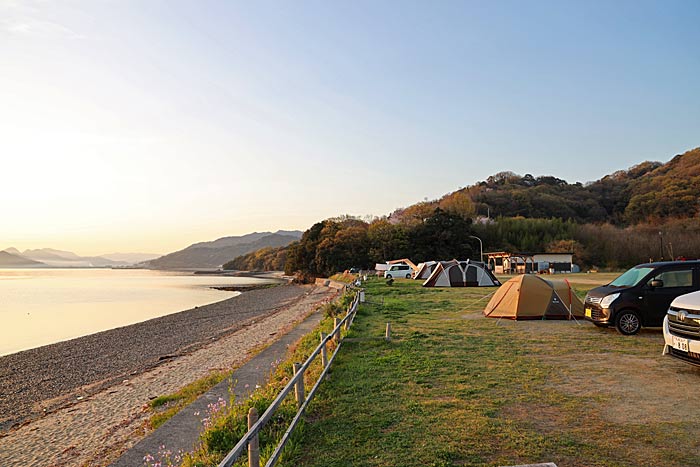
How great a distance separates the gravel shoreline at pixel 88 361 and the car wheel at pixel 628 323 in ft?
43.5

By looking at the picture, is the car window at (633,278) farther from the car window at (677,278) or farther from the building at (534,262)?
the building at (534,262)

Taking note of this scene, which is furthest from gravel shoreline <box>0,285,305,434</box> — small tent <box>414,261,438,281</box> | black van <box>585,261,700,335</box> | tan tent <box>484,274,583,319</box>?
small tent <box>414,261,438,281</box>

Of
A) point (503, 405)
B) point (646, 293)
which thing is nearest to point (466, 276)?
point (646, 293)

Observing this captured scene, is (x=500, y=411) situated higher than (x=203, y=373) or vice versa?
(x=500, y=411)

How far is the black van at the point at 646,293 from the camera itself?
11086mm

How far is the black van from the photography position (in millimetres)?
11086

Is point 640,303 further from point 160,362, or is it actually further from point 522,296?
point 160,362

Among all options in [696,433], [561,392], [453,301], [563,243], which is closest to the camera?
[696,433]

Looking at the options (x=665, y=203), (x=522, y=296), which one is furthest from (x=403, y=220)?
(x=522, y=296)

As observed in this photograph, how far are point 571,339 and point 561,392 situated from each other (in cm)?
489

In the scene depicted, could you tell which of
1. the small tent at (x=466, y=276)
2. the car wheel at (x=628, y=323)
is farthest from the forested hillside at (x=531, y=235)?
the car wheel at (x=628, y=323)

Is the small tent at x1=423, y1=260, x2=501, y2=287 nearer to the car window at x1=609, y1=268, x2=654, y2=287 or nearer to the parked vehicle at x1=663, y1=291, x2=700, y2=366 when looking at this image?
the car window at x1=609, y1=268, x2=654, y2=287

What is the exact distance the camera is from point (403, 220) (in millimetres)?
84500

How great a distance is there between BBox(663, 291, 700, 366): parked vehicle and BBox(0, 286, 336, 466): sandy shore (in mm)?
8530
